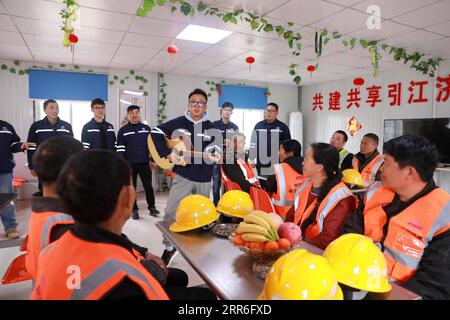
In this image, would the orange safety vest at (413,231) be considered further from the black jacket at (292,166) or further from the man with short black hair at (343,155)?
A: the man with short black hair at (343,155)


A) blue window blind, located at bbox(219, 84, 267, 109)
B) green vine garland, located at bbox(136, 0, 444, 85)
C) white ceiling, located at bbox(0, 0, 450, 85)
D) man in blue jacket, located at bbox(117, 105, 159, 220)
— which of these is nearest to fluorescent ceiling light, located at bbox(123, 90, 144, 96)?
white ceiling, located at bbox(0, 0, 450, 85)

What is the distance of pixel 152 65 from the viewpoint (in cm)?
610

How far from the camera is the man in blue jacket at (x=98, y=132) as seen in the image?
182 inches

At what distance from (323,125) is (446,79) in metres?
2.95

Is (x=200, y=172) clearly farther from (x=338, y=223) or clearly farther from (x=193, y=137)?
(x=338, y=223)

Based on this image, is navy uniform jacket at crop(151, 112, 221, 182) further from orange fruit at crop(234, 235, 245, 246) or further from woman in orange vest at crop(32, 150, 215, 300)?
woman in orange vest at crop(32, 150, 215, 300)

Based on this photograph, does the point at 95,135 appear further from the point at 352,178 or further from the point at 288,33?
the point at 352,178

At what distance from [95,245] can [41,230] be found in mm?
482

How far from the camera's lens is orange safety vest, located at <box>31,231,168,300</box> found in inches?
28.0

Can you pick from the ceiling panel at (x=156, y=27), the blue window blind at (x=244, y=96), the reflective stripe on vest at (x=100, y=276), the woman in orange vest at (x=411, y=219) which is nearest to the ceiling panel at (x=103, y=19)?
the ceiling panel at (x=156, y=27)

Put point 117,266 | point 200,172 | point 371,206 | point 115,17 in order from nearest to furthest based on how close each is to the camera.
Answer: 1. point 117,266
2. point 371,206
3. point 200,172
4. point 115,17

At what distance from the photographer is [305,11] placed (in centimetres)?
337
